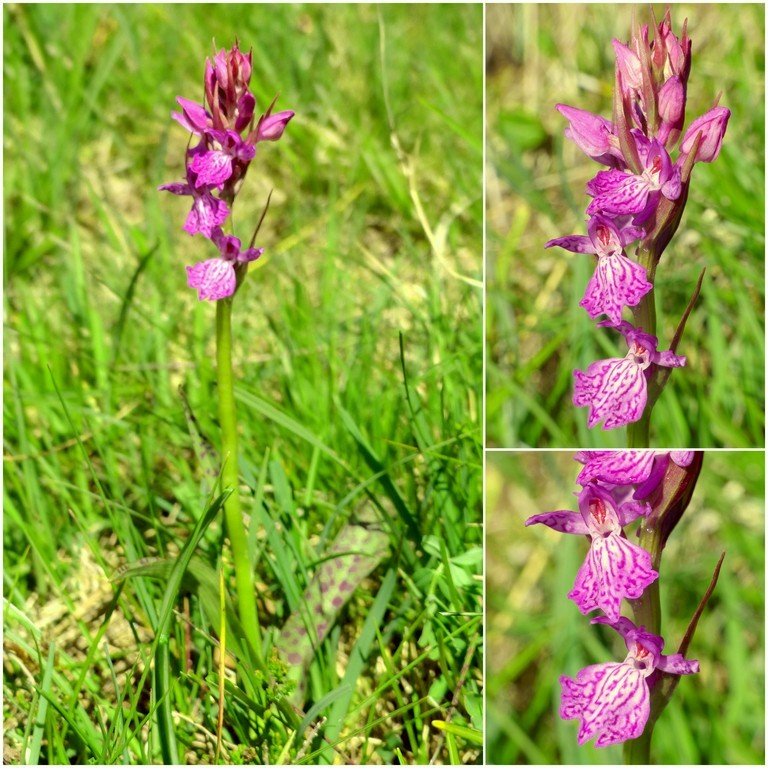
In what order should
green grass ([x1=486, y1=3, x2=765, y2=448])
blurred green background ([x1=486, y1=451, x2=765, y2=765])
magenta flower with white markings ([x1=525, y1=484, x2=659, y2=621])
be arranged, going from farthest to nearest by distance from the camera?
blurred green background ([x1=486, y1=451, x2=765, y2=765]), green grass ([x1=486, y1=3, x2=765, y2=448]), magenta flower with white markings ([x1=525, y1=484, x2=659, y2=621])

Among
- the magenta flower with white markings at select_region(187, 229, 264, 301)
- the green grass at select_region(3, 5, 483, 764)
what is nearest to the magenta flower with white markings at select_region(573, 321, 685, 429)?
the green grass at select_region(3, 5, 483, 764)

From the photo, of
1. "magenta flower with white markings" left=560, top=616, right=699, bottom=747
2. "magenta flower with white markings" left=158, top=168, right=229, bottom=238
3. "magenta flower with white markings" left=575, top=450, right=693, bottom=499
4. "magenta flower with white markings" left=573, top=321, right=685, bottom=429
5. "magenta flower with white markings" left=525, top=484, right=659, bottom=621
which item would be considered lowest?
"magenta flower with white markings" left=560, top=616, right=699, bottom=747

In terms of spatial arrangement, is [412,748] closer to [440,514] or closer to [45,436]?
[440,514]

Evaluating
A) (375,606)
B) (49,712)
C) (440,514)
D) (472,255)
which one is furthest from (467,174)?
(49,712)

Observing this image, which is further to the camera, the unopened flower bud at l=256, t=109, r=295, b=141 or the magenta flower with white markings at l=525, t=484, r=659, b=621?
the unopened flower bud at l=256, t=109, r=295, b=141

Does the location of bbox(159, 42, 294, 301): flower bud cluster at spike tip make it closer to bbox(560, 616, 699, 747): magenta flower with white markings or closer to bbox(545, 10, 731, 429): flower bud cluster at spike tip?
bbox(545, 10, 731, 429): flower bud cluster at spike tip

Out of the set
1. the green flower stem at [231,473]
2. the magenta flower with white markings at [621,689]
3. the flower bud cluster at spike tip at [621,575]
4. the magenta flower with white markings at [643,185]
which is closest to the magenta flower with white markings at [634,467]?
the flower bud cluster at spike tip at [621,575]

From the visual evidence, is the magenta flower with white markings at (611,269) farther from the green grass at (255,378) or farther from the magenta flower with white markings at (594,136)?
the green grass at (255,378)
